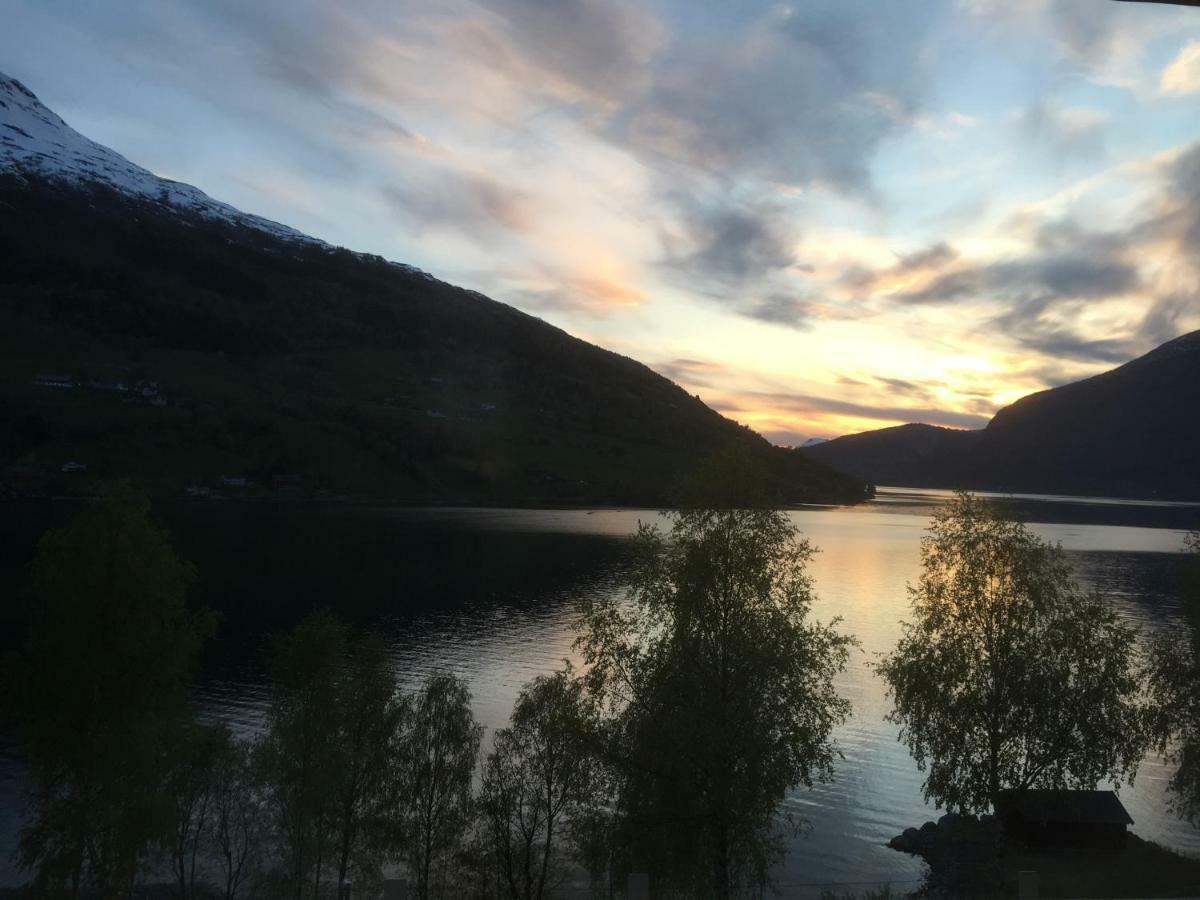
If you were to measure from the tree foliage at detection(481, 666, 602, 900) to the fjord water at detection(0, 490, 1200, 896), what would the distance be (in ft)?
36.3

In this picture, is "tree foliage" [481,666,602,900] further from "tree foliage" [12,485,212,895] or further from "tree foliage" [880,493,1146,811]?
"tree foliage" [880,493,1146,811]

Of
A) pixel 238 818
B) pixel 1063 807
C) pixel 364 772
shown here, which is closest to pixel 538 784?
pixel 364 772

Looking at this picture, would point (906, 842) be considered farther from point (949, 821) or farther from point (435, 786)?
point (435, 786)

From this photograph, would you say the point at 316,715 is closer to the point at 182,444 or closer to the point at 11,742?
the point at 11,742

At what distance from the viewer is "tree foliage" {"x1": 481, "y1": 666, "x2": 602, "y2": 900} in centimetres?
3450

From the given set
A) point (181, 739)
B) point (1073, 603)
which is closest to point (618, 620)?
point (181, 739)

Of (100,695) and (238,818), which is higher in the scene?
(100,695)

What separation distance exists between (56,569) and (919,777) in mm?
48421

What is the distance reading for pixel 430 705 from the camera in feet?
124

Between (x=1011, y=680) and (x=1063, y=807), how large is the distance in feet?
20.5

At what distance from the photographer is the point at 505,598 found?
9575 cm

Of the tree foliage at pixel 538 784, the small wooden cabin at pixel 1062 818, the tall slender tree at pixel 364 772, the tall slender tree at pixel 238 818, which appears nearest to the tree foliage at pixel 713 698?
the tree foliage at pixel 538 784

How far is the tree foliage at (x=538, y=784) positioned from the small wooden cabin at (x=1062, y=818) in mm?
18769

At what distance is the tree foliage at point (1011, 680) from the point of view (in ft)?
117
